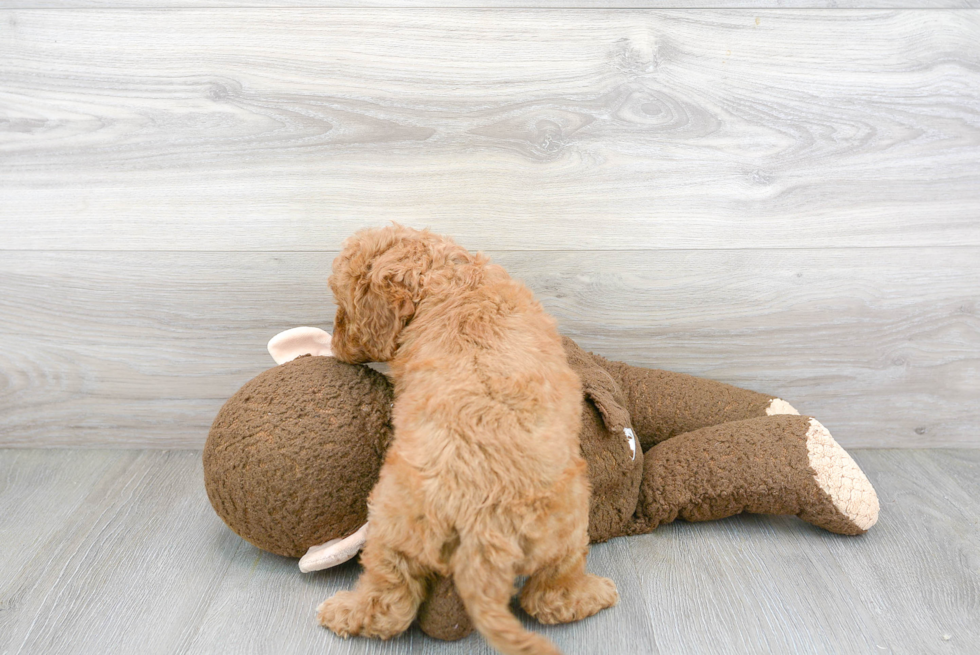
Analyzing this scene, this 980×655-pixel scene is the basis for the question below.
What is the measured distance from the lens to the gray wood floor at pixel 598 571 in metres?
1.04

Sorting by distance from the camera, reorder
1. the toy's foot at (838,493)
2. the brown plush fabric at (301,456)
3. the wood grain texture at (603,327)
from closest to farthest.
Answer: the brown plush fabric at (301,456), the toy's foot at (838,493), the wood grain texture at (603,327)

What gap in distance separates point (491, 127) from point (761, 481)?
0.83 metres

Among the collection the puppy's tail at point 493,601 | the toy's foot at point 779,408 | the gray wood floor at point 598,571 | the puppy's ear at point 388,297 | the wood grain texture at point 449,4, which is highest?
the wood grain texture at point 449,4

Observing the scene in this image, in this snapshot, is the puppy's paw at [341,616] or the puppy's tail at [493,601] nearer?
the puppy's tail at [493,601]

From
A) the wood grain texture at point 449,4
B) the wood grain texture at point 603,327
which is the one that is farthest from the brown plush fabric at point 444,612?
the wood grain texture at point 449,4

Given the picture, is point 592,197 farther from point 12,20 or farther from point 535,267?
point 12,20

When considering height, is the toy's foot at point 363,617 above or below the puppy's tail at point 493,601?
below

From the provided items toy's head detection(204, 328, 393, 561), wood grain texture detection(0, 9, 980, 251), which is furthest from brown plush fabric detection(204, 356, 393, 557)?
wood grain texture detection(0, 9, 980, 251)

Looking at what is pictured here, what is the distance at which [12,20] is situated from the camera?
4.50ft

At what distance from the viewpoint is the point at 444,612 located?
3.27 feet

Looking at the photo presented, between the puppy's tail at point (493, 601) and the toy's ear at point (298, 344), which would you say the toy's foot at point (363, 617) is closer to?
the puppy's tail at point (493, 601)

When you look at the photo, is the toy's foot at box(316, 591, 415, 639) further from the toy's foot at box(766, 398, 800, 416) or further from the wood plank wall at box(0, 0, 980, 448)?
the toy's foot at box(766, 398, 800, 416)

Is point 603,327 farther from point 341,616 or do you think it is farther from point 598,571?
point 341,616

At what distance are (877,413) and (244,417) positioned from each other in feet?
4.42
